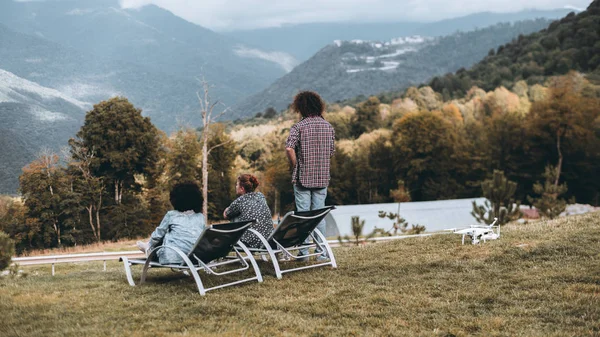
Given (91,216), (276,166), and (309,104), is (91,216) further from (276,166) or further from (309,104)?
(309,104)

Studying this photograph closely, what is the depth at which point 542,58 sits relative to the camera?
4695 inches

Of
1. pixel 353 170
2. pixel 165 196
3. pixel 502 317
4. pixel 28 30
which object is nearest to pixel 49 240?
pixel 165 196

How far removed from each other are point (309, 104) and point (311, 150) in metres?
0.59

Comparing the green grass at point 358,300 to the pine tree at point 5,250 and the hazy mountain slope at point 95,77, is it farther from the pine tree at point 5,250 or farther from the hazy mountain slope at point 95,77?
the hazy mountain slope at point 95,77

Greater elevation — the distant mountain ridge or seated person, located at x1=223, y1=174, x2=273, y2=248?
the distant mountain ridge

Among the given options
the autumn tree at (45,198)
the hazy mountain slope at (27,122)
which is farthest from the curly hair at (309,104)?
the hazy mountain slope at (27,122)

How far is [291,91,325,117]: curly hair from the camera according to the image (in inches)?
320

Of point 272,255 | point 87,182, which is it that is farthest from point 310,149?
point 87,182

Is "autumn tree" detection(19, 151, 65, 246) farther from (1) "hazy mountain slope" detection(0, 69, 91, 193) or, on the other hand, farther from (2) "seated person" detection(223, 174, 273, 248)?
(2) "seated person" detection(223, 174, 273, 248)

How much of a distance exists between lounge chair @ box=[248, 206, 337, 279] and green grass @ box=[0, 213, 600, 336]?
0.24 m

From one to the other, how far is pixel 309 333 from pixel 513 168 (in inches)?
2154

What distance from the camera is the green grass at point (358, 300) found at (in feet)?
16.9

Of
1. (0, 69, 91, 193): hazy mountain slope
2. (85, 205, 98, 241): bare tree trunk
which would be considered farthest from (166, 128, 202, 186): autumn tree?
(0, 69, 91, 193): hazy mountain slope

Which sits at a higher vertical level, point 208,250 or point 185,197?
point 185,197
